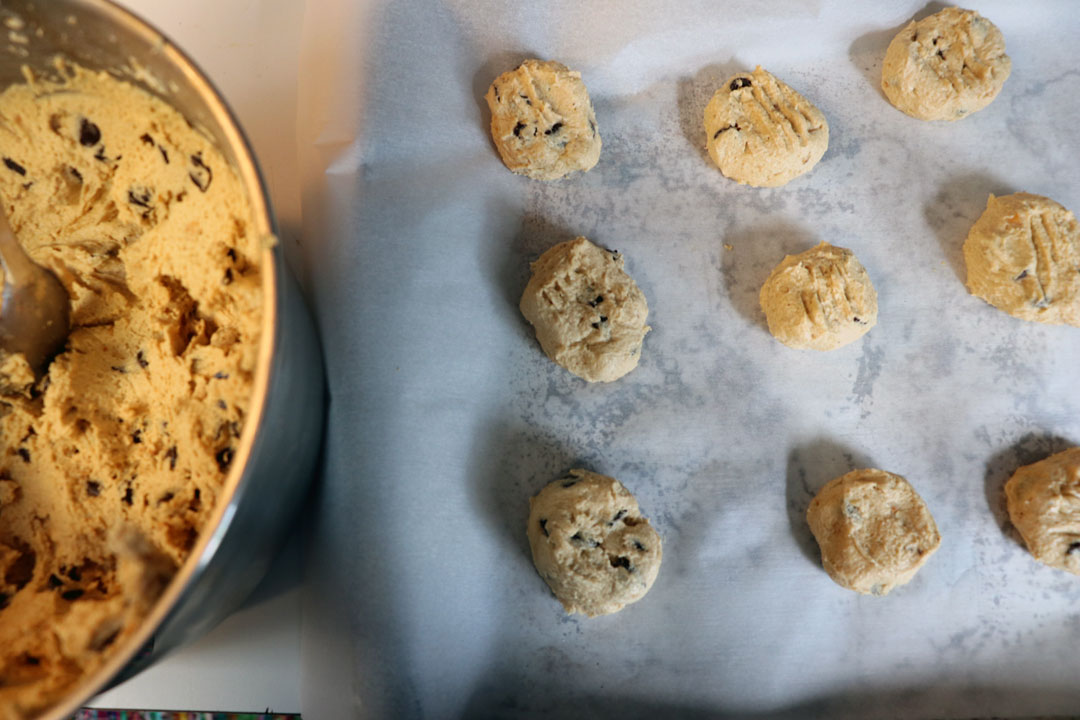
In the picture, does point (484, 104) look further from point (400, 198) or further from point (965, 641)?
point (965, 641)

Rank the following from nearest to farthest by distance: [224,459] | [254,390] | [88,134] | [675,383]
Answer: [254,390], [224,459], [88,134], [675,383]

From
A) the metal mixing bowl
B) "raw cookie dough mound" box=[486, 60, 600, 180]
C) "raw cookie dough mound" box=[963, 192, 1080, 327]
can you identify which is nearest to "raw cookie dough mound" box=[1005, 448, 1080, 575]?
"raw cookie dough mound" box=[963, 192, 1080, 327]

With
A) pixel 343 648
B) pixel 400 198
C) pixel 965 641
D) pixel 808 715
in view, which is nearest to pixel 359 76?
pixel 400 198

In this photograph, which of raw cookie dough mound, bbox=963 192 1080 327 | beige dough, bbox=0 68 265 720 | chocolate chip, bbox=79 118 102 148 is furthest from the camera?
raw cookie dough mound, bbox=963 192 1080 327

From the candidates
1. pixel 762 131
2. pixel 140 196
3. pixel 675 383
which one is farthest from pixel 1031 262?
pixel 140 196

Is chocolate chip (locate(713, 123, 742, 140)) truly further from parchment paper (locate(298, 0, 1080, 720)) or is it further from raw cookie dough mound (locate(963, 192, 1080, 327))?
raw cookie dough mound (locate(963, 192, 1080, 327))

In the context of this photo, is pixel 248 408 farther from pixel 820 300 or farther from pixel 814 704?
pixel 814 704
